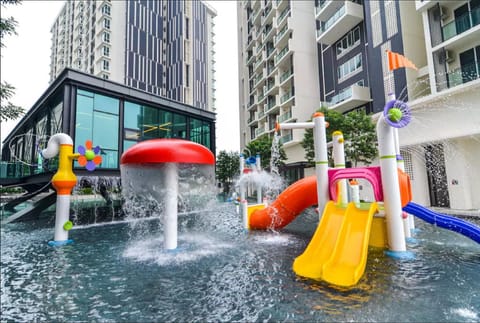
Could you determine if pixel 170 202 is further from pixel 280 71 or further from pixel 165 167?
pixel 280 71

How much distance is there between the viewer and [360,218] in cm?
554

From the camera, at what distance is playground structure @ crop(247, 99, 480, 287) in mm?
4637

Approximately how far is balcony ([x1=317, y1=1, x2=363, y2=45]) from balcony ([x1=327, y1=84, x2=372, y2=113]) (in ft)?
20.2

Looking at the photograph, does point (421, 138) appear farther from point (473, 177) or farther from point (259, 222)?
point (259, 222)

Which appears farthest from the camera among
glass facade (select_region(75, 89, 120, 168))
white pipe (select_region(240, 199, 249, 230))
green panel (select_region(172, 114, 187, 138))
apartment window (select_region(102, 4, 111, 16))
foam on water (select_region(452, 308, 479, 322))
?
apartment window (select_region(102, 4, 111, 16))

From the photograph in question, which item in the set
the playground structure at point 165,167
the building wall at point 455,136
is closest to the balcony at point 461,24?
the building wall at point 455,136

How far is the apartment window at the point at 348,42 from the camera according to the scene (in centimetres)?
2181

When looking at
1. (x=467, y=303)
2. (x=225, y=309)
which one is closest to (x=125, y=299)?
(x=225, y=309)

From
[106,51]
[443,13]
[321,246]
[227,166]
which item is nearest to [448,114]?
[443,13]

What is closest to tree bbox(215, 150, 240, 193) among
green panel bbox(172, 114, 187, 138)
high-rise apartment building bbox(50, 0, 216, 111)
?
green panel bbox(172, 114, 187, 138)

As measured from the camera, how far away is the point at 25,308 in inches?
142

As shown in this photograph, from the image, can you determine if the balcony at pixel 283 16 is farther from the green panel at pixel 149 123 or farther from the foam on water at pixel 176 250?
the foam on water at pixel 176 250

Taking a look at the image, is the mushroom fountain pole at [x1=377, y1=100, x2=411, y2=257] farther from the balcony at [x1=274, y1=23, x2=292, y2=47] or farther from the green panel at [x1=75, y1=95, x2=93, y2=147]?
the balcony at [x1=274, y1=23, x2=292, y2=47]

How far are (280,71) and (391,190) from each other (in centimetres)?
2762
